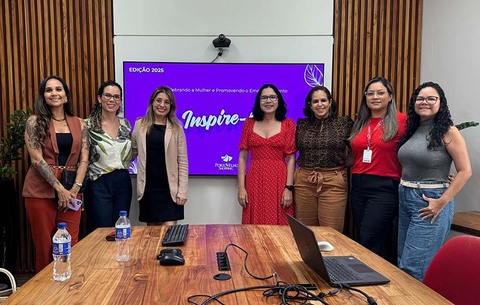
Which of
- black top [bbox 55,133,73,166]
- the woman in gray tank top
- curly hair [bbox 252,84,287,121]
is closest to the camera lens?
the woman in gray tank top

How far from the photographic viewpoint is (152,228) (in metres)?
2.40

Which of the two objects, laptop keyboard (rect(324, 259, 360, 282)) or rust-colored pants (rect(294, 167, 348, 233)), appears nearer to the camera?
laptop keyboard (rect(324, 259, 360, 282))

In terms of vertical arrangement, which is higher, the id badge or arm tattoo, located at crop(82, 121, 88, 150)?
arm tattoo, located at crop(82, 121, 88, 150)

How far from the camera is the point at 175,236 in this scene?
2150 millimetres

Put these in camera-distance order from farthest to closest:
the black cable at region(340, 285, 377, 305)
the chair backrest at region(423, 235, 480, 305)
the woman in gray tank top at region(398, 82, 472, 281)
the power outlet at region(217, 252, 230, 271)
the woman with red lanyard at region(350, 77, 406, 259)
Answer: the woman with red lanyard at region(350, 77, 406, 259) → the woman in gray tank top at region(398, 82, 472, 281) → the power outlet at region(217, 252, 230, 271) → the chair backrest at region(423, 235, 480, 305) → the black cable at region(340, 285, 377, 305)

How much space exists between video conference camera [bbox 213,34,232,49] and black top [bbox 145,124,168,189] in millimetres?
1074

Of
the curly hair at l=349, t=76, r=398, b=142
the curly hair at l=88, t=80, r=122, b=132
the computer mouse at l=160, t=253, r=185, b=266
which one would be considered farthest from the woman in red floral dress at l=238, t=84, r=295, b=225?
the computer mouse at l=160, t=253, r=185, b=266

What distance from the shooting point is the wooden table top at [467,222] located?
3002mm

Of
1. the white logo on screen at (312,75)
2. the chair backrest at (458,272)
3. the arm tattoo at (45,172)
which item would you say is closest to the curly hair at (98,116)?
Answer: the arm tattoo at (45,172)

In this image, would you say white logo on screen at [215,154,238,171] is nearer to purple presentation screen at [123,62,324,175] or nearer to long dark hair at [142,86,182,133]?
purple presentation screen at [123,62,324,175]

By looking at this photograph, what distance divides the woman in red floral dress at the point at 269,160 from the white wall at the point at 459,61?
1.63 meters

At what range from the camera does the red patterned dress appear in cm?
358

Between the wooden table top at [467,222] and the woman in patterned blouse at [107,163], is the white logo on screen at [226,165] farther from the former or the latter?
the wooden table top at [467,222]

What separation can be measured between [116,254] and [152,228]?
53 cm
